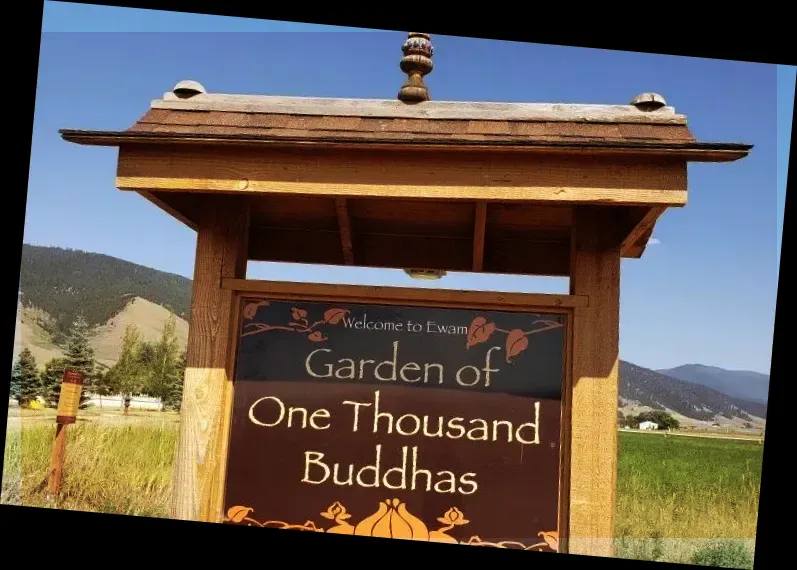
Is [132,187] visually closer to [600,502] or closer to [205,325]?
[205,325]

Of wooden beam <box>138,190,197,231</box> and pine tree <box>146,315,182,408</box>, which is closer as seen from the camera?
wooden beam <box>138,190,197,231</box>

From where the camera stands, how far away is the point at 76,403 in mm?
3736

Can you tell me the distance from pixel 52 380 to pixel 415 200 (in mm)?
10354

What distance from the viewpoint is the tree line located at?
10703 millimetres

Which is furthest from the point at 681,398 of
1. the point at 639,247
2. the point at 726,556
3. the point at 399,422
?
the point at 399,422

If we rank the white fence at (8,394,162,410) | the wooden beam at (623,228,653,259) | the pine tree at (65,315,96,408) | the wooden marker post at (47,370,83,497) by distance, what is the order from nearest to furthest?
1. the wooden beam at (623,228,653,259)
2. the wooden marker post at (47,370,83,497)
3. the white fence at (8,394,162,410)
4. the pine tree at (65,315,96,408)

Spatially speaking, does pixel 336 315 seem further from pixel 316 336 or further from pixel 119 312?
pixel 119 312

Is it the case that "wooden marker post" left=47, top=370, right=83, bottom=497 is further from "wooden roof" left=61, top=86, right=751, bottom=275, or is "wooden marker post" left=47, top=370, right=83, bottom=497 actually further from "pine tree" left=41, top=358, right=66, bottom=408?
"pine tree" left=41, top=358, right=66, bottom=408

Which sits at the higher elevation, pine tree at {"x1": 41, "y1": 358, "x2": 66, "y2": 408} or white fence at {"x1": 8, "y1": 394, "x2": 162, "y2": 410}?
pine tree at {"x1": 41, "y1": 358, "x2": 66, "y2": 408}

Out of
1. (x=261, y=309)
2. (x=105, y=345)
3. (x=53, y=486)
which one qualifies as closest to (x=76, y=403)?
(x=53, y=486)

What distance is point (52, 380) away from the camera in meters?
11.3

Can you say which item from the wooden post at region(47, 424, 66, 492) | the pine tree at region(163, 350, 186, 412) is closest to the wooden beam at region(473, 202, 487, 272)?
the wooden post at region(47, 424, 66, 492)

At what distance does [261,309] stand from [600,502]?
5.73 ft

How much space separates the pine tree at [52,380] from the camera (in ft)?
34.4
